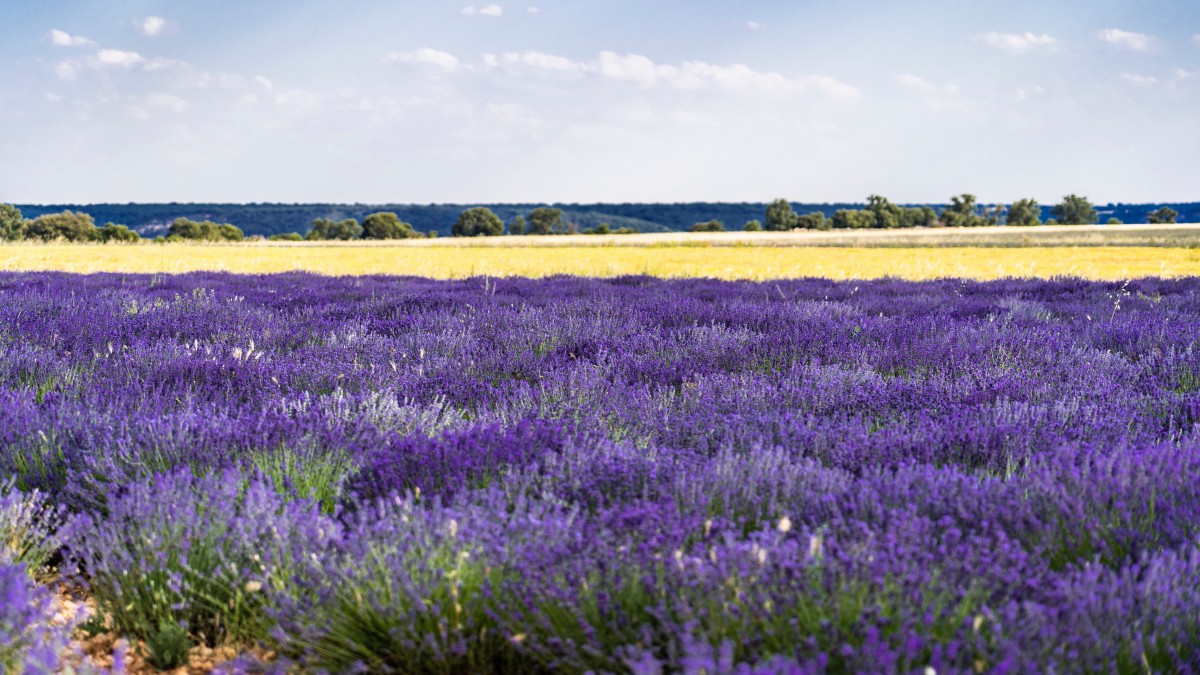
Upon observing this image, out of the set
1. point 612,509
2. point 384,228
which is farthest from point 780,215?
point 612,509

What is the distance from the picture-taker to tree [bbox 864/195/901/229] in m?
127

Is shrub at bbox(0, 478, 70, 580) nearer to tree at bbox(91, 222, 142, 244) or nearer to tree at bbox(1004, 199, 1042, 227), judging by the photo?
tree at bbox(91, 222, 142, 244)

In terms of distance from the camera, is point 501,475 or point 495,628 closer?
point 495,628

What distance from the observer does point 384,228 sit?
111m

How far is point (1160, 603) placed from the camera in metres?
1.57

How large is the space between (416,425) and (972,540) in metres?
1.93

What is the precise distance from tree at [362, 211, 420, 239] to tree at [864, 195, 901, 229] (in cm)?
6983

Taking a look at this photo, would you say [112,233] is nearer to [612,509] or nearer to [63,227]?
[63,227]

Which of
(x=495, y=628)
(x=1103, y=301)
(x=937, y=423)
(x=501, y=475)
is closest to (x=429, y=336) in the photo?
(x=501, y=475)

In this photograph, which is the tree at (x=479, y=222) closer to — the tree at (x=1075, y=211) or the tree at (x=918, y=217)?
the tree at (x=918, y=217)

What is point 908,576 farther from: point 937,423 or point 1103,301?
point 1103,301

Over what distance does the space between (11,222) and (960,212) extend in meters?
122

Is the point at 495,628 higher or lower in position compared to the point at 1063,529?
lower

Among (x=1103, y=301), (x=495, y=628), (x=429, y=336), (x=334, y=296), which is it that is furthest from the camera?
(x=334, y=296)
